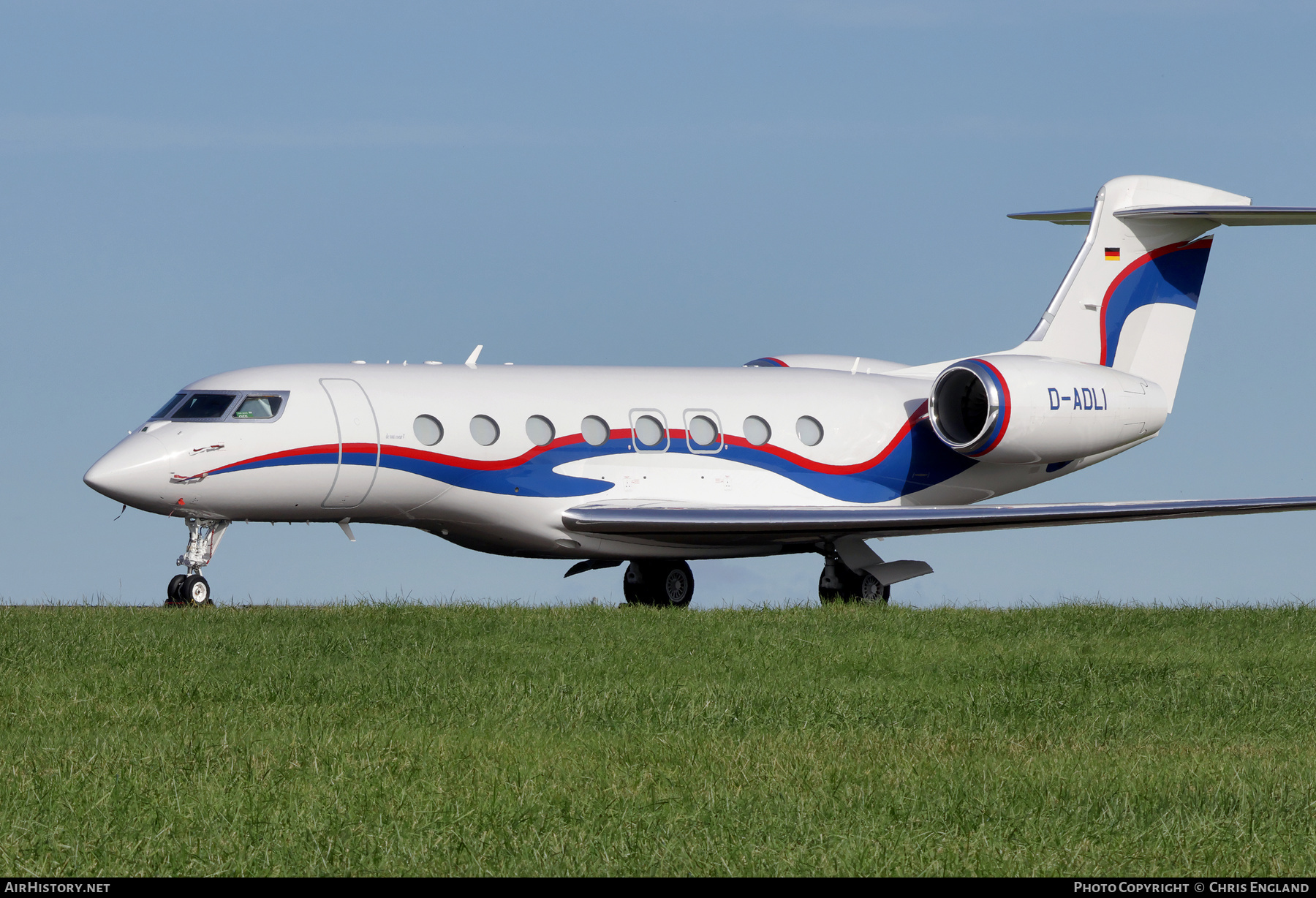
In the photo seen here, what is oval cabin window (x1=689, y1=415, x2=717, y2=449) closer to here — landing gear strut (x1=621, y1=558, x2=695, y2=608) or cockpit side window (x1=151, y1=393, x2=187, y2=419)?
landing gear strut (x1=621, y1=558, x2=695, y2=608)

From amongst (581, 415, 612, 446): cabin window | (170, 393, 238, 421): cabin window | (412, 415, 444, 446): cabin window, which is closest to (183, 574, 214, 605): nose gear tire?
(170, 393, 238, 421): cabin window

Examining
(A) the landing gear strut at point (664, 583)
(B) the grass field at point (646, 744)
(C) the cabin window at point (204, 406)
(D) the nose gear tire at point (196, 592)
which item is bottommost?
(B) the grass field at point (646, 744)

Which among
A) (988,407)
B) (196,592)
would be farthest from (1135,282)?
(196,592)

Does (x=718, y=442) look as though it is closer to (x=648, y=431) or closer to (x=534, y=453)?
(x=648, y=431)

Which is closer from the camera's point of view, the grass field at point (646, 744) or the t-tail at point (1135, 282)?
the grass field at point (646, 744)

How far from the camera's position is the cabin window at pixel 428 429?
59.1 feet

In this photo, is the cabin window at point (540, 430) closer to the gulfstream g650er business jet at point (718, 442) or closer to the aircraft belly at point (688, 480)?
the gulfstream g650er business jet at point (718, 442)

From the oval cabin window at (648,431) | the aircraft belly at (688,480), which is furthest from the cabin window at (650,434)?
the aircraft belly at (688,480)

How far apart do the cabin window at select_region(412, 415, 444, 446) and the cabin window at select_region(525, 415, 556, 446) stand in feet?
3.82

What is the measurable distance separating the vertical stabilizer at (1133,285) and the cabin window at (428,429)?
9.18m

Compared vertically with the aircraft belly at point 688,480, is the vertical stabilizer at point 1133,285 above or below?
above

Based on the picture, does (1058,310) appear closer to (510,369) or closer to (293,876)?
(510,369)

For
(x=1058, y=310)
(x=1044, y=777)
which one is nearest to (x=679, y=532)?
(x=1058, y=310)

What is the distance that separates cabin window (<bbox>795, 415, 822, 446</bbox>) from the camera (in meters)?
21.0
